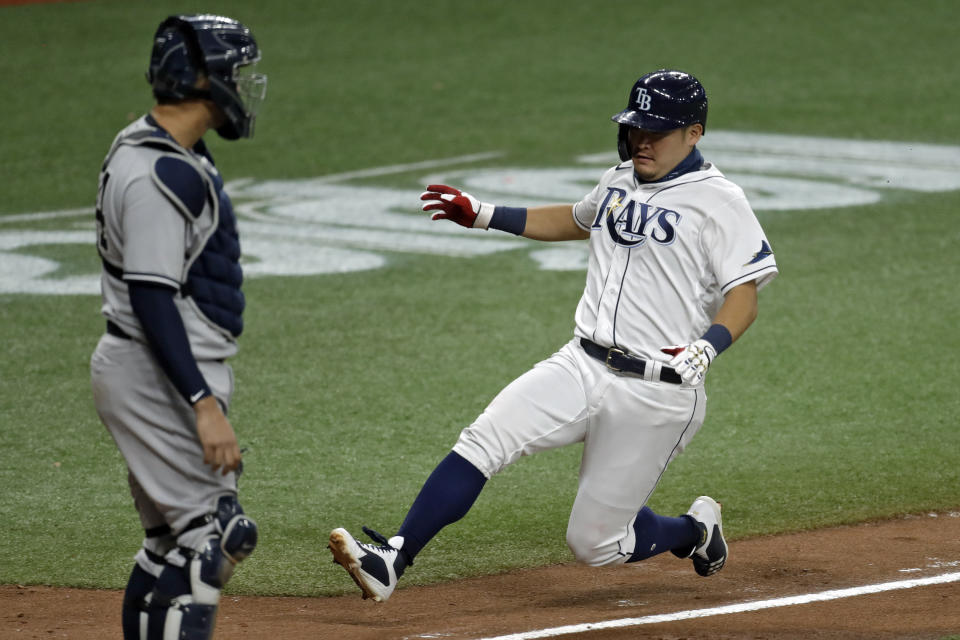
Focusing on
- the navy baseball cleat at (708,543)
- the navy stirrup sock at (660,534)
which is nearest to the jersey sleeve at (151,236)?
the navy stirrup sock at (660,534)

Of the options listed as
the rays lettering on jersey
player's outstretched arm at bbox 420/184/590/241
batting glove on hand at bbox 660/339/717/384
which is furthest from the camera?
player's outstretched arm at bbox 420/184/590/241

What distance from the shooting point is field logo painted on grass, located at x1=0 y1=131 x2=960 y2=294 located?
10930 mm

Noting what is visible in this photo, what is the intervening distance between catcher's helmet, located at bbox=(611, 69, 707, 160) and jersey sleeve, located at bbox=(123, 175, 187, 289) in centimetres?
174

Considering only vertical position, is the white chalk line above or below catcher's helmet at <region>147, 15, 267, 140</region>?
below

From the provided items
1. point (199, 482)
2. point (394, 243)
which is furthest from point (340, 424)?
point (394, 243)

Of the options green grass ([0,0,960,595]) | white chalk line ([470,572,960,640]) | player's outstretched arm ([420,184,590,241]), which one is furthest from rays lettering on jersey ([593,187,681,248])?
green grass ([0,0,960,595])

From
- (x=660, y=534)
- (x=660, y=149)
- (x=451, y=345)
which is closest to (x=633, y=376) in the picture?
(x=660, y=534)

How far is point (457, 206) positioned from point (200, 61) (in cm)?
167

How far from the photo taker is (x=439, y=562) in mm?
5668

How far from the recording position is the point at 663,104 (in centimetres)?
485

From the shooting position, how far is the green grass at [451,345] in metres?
6.16

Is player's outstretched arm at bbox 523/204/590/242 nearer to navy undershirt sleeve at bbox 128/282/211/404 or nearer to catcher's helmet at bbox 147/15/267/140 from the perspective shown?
catcher's helmet at bbox 147/15/267/140

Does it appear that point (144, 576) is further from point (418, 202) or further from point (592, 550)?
point (418, 202)

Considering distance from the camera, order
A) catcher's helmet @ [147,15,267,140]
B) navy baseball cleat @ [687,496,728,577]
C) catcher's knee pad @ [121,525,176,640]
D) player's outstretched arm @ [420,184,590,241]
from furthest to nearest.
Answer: player's outstretched arm @ [420,184,590,241]
navy baseball cleat @ [687,496,728,577]
catcher's knee pad @ [121,525,176,640]
catcher's helmet @ [147,15,267,140]
